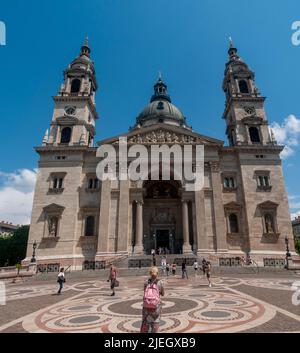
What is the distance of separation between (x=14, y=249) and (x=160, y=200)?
39776 millimetres

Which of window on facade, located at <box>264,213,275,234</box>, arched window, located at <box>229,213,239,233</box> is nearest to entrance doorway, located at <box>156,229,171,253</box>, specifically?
arched window, located at <box>229,213,239,233</box>

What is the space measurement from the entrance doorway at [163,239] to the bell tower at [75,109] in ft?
58.3

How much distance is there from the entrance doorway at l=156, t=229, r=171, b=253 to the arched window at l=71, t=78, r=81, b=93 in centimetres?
2815

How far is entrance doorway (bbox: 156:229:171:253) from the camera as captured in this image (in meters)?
35.5

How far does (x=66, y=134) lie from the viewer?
1537 inches

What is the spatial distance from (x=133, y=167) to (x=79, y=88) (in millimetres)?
19031

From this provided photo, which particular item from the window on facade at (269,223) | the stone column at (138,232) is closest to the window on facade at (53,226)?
the stone column at (138,232)

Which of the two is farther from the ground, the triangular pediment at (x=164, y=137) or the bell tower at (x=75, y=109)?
the bell tower at (x=75, y=109)

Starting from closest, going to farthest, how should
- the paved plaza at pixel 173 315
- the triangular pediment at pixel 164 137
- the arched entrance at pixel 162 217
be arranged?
the paved plaza at pixel 173 315 < the arched entrance at pixel 162 217 < the triangular pediment at pixel 164 137

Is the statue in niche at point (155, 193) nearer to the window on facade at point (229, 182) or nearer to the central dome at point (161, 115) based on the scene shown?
the window on facade at point (229, 182)

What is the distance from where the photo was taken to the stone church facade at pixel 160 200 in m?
31.7

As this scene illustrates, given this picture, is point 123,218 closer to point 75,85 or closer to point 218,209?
point 218,209

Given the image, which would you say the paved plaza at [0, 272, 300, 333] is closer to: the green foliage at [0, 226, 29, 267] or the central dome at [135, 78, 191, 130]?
the central dome at [135, 78, 191, 130]

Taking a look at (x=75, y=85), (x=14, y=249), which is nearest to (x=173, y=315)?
(x=75, y=85)
